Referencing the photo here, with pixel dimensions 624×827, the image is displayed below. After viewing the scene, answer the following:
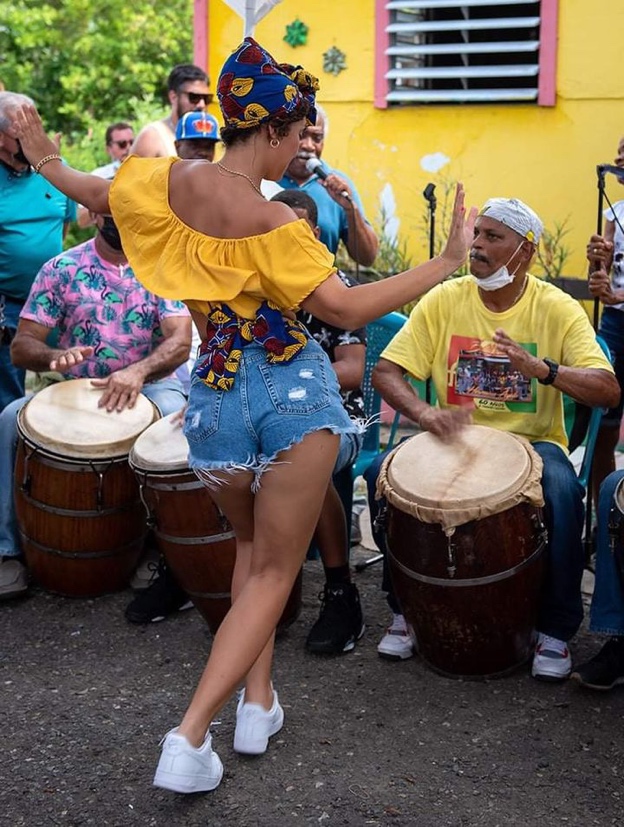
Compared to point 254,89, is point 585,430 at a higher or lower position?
lower

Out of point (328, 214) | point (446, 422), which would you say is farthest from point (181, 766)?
point (328, 214)

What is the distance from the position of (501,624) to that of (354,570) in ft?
4.12

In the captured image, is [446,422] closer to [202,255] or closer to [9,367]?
[202,255]

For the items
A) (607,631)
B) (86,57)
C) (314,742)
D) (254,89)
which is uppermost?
(86,57)

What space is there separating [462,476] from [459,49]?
4.41m

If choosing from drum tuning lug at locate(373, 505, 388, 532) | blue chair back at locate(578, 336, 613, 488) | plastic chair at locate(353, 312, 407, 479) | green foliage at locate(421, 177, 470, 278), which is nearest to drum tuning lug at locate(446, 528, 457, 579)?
drum tuning lug at locate(373, 505, 388, 532)

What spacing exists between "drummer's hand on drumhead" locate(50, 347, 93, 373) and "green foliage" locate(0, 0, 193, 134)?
1164 cm

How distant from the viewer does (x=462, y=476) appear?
3713 millimetres

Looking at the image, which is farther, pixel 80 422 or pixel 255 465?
pixel 80 422

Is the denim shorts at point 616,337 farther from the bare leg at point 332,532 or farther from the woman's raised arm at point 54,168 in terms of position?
the woman's raised arm at point 54,168

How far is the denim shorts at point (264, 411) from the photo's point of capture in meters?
3.07

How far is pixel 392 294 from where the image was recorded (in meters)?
2.93

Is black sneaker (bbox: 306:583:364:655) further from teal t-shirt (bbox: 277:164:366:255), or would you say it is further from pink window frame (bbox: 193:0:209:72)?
pink window frame (bbox: 193:0:209:72)

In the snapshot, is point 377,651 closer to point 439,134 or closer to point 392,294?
point 392,294
